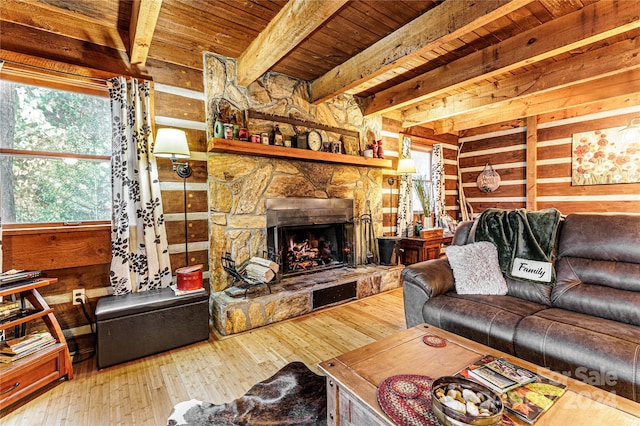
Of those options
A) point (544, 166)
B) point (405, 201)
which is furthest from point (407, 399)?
point (544, 166)

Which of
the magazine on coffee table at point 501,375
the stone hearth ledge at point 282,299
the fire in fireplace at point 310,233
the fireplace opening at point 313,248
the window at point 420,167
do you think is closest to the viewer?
the magazine on coffee table at point 501,375

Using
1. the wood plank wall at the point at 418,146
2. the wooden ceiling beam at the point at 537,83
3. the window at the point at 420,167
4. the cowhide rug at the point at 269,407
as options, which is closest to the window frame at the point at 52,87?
the cowhide rug at the point at 269,407

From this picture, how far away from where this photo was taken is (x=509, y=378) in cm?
114

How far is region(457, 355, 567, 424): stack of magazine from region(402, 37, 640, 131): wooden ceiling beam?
3285 millimetres

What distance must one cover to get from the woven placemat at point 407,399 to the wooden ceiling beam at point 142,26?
7.76 ft

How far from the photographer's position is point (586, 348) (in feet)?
4.84

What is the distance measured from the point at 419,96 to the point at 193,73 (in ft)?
8.00

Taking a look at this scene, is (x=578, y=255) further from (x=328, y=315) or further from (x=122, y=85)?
(x=122, y=85)

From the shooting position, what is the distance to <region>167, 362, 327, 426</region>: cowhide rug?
5.02ft

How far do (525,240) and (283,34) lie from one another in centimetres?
243

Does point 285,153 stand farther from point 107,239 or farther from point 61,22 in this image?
point 61,22

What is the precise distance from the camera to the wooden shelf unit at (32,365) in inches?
64.8

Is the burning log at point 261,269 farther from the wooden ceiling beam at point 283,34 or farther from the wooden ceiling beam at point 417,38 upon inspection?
the wooden ceiling beam at point 417,38

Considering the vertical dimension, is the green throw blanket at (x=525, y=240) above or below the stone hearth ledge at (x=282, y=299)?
above
